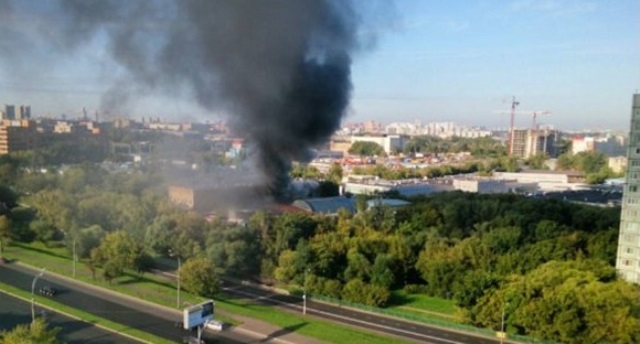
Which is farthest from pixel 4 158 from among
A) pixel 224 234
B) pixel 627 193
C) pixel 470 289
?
pixel 627 193

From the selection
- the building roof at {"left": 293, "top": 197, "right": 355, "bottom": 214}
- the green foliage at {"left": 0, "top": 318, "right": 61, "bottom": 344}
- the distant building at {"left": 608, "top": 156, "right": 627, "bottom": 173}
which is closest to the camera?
the green foliage at {"left": 0, "top": 318, "right": 61, "bottom": 344}

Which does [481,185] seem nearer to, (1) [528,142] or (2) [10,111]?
(1) [528,142]

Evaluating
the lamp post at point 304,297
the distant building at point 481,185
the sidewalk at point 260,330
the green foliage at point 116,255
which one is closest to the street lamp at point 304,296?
the lamp post at point 304,297

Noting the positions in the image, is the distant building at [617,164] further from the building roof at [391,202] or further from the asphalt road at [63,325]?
the asphalt road at [63,325]

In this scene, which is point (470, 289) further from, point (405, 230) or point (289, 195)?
point (289, 195)

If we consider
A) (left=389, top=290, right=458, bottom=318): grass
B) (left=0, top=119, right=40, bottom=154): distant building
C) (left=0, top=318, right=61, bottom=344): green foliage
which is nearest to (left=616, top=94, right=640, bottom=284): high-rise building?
(left=389, top=290, right=458, bottom=318): grass

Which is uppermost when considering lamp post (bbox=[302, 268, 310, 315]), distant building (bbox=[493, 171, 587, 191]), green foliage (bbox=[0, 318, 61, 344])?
distant building (bbox=[493, 171, 587, 191])

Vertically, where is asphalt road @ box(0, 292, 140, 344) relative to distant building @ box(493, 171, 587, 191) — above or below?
below

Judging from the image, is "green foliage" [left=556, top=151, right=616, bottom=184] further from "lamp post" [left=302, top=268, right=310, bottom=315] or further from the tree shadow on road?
the tree shadow on road
